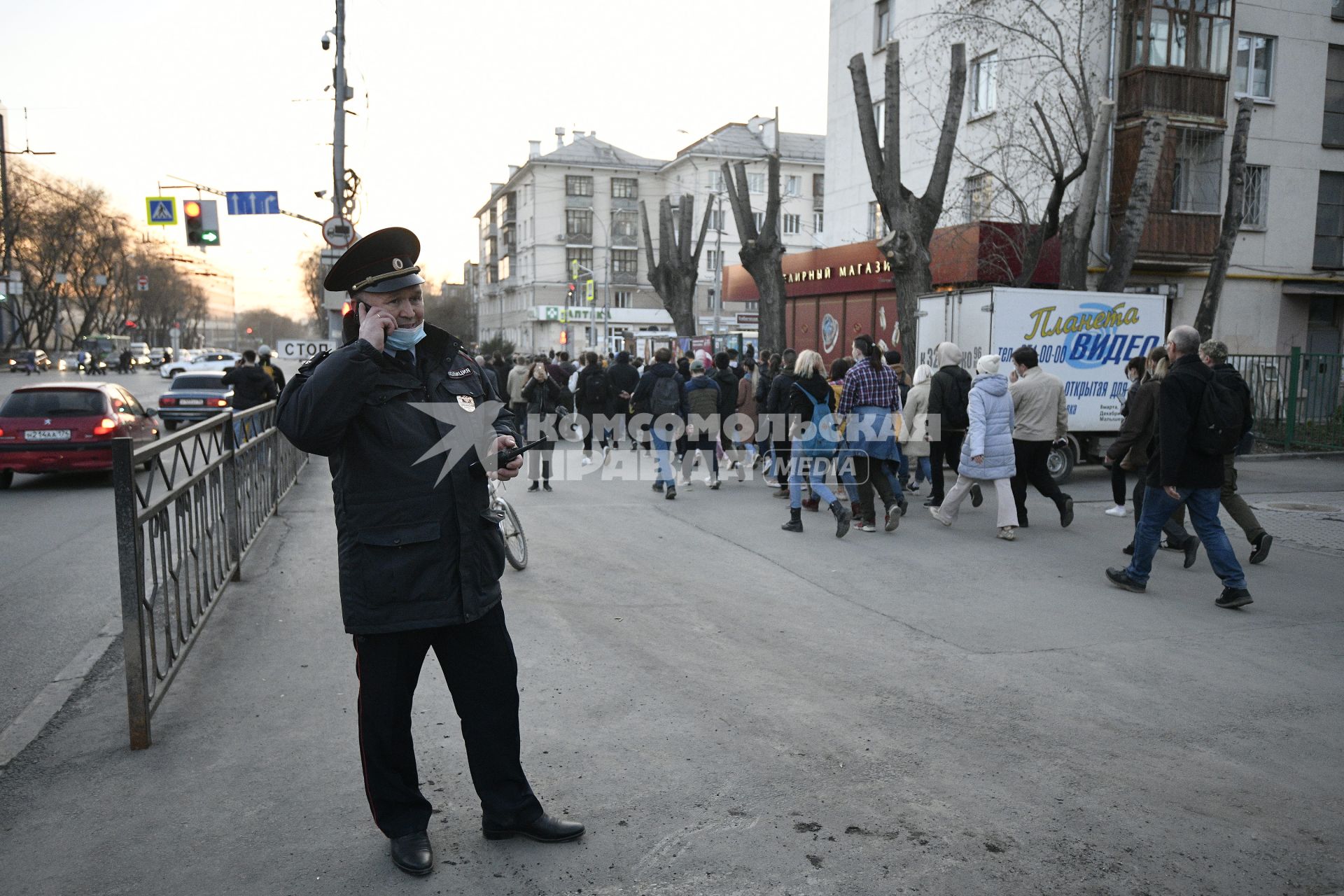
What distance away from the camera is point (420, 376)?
312cm

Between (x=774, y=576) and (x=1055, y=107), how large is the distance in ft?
52.6

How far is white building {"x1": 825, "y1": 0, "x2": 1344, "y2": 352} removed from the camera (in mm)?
19766

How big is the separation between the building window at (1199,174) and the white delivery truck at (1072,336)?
27.7 ft

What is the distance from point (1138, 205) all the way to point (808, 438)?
9653 millimetres

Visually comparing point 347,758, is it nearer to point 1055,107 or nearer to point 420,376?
point 420,376

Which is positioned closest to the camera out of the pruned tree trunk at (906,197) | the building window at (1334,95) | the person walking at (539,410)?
the person walking at (539,410)

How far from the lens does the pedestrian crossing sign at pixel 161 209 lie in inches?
966

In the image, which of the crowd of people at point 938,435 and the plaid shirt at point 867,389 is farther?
the plaid shirt at point 867,389

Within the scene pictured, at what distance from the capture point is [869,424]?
966 cm

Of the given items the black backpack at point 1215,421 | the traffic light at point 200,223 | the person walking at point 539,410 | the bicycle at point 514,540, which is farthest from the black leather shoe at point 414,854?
the traffic light at point 200,223

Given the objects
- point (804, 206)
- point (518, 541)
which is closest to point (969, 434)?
point (518, 541)

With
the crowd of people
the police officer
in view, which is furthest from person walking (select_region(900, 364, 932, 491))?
the police officer

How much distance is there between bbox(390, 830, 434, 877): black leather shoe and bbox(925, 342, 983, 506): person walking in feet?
28.8

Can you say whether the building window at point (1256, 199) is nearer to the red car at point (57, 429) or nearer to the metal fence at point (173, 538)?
the metal fence at point (173, 538)
